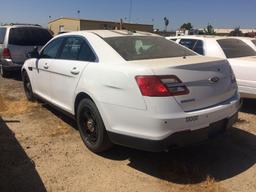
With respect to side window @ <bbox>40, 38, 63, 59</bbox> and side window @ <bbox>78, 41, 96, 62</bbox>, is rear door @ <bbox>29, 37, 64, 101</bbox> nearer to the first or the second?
side window @ <bbox>40, 38, 63, 59</bbox>

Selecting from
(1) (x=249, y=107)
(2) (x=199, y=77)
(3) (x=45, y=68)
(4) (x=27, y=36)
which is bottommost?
(1) (x=249, y=107)

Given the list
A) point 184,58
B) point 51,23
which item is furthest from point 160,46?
point 51,23

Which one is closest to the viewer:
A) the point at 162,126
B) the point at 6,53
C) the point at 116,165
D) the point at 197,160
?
the point at 162,126

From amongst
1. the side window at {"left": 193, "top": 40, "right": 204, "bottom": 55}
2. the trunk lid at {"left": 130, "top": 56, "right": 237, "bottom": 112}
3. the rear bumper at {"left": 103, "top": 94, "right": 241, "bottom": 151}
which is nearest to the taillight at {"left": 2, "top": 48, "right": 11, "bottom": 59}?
the side window at {"left": 193, "top": 40, "right": 204, "bottom": 55}

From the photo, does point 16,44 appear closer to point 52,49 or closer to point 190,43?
point 52,49

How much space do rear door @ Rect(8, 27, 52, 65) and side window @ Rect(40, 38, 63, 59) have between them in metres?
4.20

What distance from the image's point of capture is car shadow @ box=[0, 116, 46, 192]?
150 inches

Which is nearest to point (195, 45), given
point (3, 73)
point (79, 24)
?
point (3, 73)

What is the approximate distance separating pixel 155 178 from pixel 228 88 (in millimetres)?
1415

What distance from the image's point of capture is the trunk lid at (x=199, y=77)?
12.3ft

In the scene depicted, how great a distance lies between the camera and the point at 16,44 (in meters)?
10.3

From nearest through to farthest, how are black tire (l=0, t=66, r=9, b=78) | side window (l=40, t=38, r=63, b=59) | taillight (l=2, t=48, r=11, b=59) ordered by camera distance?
side window (l=40, t=38, r=63, b=59), taillight (l=2, t=48, r=11, b=59), black tire (l=0, t=66, r=9, b=78)

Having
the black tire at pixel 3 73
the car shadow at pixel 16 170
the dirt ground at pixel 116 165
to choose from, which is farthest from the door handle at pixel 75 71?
the black tire at pixel 3 73

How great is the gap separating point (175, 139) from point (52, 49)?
3.15 m
